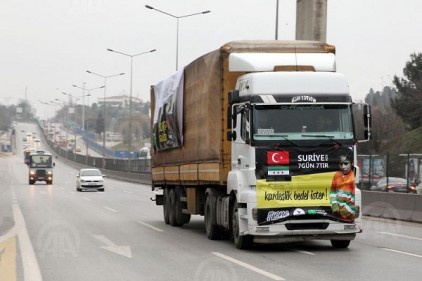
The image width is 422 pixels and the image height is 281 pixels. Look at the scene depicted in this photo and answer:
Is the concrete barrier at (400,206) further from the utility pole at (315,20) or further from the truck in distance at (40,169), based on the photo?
the truck in distance at (40,169)

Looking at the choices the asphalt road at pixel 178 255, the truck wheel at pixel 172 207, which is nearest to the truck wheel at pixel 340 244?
the asphalt road at pixel 178 255

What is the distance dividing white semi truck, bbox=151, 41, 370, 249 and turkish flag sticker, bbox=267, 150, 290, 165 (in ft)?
0.06

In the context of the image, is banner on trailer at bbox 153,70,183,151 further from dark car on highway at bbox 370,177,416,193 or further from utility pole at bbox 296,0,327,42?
utility pole at bbox 296,0,327,42

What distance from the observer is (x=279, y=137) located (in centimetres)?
1514

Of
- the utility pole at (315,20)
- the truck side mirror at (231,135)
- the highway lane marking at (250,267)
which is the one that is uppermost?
the utility pole at (315,20)

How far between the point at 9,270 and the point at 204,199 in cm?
737

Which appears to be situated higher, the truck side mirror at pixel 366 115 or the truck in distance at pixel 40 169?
the truck side mirror at pixel 366 115

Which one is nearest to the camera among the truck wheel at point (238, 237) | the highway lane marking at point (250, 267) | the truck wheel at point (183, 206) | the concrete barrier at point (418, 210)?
the highway lane marking at point (250, 267)

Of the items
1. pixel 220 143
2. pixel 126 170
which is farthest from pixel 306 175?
pixel 126 170

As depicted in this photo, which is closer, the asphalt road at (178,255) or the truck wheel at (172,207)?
the asphalt road at (178,255)

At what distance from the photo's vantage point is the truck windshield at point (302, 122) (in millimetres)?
15195

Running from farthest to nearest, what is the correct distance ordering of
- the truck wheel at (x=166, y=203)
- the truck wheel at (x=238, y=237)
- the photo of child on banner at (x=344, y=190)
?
the truck wheel at (x=166, y=203) < the truck wheel at (x=238, y=237) < the photo of child on banner at (x=344, y=190)

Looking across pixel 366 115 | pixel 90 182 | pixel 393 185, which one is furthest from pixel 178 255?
pixel 90 182

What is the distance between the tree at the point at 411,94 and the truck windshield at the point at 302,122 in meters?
66.3
